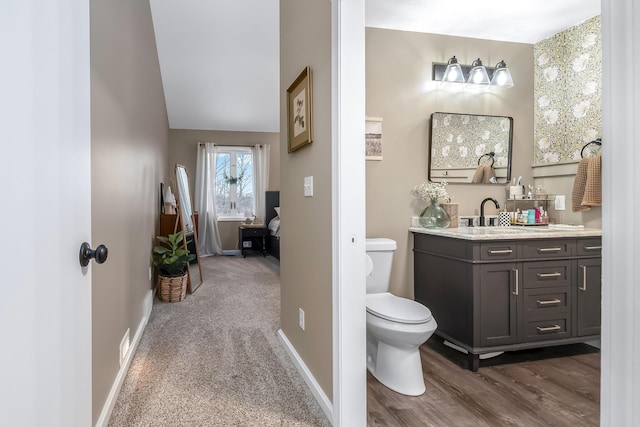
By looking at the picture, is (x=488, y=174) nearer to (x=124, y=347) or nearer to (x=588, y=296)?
(x=588, y=296)

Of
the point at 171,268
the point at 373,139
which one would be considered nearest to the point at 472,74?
the point at 373,139

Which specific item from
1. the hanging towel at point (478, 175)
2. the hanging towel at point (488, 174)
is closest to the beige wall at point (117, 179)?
the hanging towel at point (478, 175)

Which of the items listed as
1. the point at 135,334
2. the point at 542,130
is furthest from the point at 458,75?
the point at 135,334

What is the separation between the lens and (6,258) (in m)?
0.63

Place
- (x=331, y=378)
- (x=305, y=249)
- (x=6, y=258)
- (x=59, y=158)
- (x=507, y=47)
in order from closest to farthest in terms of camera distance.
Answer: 1. (x=6, y=258)
2. (x=59, y=158)
3. (x=331, y=378)
4. (x=305, y=249)
5. (x=507, y=47)

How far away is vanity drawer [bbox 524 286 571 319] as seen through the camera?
2531mm

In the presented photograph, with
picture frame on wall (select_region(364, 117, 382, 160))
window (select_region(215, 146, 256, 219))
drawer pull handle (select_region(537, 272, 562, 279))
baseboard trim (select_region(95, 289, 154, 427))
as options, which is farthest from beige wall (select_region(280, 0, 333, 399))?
window (select_region(215, 146, 256, 219))

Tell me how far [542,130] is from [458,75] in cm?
94

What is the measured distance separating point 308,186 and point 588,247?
201 cm

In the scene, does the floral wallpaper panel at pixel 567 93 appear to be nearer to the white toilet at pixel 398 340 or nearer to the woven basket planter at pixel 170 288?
the white toilet at pixel 398 340

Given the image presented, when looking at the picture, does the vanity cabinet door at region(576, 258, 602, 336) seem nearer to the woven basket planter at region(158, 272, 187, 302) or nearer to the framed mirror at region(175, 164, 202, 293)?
the woven basket planter at region(158, 272, 187, 302)

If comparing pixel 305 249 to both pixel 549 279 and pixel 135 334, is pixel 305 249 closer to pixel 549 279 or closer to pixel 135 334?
pixel 135 334

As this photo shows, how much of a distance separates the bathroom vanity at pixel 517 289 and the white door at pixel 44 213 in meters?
2.16

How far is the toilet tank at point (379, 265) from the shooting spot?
8.79 feet
